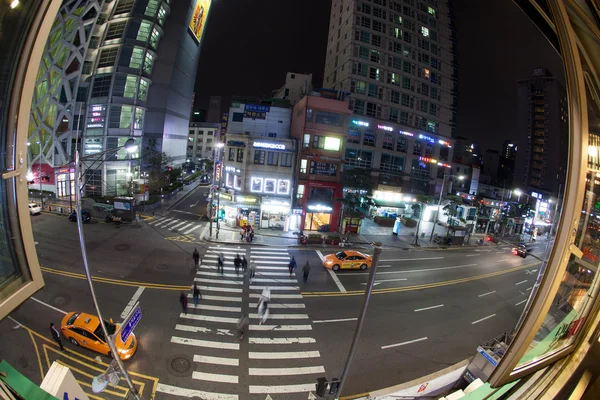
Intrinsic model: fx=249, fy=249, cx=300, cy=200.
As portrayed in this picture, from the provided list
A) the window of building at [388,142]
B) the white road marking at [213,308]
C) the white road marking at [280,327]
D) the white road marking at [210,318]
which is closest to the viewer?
the white road marking at [280,327]

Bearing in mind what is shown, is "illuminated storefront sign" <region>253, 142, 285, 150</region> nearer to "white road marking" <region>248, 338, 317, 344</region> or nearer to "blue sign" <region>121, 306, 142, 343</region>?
"white road marking" <region>248, 338, 317, 344</region>

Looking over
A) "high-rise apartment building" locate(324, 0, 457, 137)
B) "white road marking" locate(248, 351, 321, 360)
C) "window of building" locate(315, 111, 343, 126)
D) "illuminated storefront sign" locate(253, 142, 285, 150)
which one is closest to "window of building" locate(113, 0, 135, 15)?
"high-rise apartment building" locate(324, 0, 457, 137)

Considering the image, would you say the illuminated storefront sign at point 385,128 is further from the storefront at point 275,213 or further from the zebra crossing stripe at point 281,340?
the zebra crossing stripe at point 281,340

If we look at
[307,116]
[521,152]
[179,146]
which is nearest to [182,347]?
[307,116]

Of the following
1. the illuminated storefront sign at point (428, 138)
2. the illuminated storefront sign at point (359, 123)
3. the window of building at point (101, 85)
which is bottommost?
the illuminated storefront sign at point (428, 138)

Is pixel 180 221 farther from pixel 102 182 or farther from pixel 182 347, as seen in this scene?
pixel 182 347

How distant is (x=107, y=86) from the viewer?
128 feet

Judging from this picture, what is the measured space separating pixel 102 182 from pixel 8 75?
4617 cm

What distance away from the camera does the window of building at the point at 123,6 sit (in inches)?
1576

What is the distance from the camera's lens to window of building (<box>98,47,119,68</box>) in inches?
1547

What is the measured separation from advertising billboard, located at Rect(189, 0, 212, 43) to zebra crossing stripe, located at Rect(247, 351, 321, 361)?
59894mm

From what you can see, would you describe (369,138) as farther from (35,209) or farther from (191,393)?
(35,209)

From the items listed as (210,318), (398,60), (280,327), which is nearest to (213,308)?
(210,318)

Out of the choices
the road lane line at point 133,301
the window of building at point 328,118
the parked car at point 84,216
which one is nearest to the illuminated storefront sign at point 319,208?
the window of building at point 328,118
